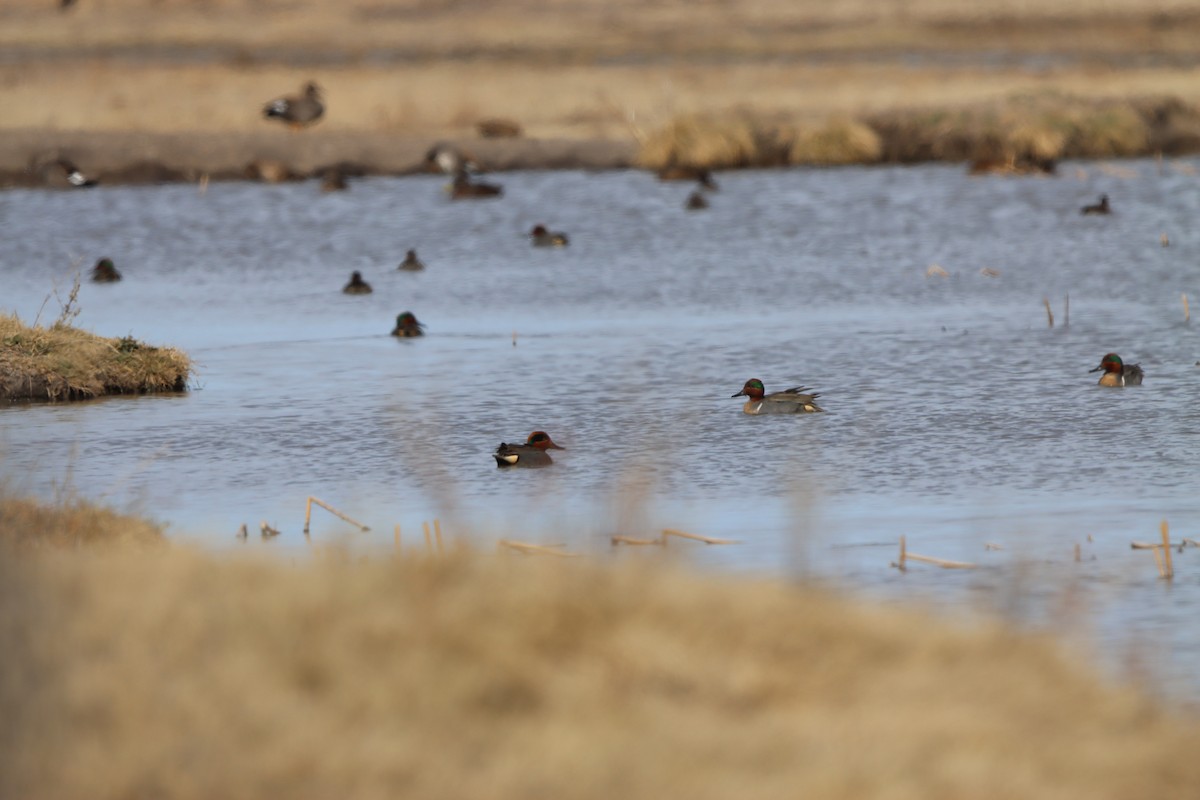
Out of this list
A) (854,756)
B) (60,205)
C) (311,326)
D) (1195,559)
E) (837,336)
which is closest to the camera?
(854,756)

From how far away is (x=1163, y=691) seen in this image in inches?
303

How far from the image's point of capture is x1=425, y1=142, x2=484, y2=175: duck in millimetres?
40531

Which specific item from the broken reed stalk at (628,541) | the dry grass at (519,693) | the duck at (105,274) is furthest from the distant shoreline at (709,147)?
the dry grass at (519,693)

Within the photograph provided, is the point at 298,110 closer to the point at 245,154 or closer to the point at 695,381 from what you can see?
the point at 245,154

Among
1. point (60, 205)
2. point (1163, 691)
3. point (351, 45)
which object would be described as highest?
point (351, 45)

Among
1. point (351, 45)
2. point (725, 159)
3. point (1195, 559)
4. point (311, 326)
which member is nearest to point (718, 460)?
point (1195, 559)

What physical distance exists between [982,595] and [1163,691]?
189cm

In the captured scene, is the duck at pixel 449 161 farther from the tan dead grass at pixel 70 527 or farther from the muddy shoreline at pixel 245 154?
the tan dead grass at pixel 70 527

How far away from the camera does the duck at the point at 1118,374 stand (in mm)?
16469

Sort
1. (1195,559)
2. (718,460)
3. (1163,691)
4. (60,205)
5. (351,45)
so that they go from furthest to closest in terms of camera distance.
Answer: (351,45) < (60,205) < (718,460) < (1195,559) < (1163,691)

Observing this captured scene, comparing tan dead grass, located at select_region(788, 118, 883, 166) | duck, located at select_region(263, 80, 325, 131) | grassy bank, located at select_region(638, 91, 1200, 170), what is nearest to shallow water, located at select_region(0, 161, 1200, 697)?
tan dead grass, located at select_region(788, 118, 883, 166)

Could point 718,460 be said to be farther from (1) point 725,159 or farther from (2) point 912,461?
(1) point 725,159

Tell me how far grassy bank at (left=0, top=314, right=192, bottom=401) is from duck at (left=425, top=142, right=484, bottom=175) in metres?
23.1

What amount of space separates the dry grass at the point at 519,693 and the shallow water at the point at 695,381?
3.16 ft
